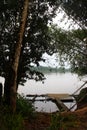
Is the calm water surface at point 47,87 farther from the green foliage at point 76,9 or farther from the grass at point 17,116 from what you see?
the grass at point 17,116

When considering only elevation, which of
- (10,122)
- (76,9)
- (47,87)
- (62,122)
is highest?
(76,9)

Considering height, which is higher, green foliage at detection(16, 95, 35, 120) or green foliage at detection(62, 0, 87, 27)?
green foliage at detection(62, 0, 87, 27)

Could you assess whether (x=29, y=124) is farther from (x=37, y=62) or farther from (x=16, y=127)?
(x=37, y=62)

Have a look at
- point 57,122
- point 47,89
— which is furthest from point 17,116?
point 47,89

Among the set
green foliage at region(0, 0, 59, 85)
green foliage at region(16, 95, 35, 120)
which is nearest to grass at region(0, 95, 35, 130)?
green foliage at region(16, 95, 35, 120)

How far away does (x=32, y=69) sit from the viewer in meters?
19.2

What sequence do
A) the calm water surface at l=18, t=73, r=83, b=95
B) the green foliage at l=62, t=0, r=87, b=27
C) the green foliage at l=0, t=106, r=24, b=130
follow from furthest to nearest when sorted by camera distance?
the calm water surface at l=18, t=73, r=83, b=95 < the green foliage at l=62, t=0, r=87, b=27 < the green foliage at l=0, t=106, r=24, b=130

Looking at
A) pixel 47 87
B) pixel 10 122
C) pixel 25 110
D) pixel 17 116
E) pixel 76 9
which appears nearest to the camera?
pixel 10 122

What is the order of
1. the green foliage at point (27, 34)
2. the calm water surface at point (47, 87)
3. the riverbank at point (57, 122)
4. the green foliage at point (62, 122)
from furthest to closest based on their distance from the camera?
the calm water surface at point (47, 87) → the green foliage at point (27, 34) → the riverbank at point (57, 122) → the green foliage at point (62, 122)

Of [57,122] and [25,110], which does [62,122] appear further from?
[25,110]

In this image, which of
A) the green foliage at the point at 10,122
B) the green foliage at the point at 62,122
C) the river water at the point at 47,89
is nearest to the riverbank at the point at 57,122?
the green foliage at the point at 62,122

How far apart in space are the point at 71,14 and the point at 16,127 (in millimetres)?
14602

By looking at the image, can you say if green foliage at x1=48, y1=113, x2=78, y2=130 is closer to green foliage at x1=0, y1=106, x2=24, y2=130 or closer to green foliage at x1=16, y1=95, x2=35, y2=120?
green foliage at x1=16, y1=95, x2=35, y2=120

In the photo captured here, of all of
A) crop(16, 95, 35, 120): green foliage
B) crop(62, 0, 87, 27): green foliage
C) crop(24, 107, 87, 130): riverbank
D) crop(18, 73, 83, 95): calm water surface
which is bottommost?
crop(24, 107, 87, 130): riverbank
